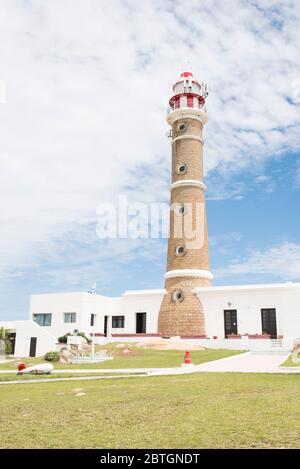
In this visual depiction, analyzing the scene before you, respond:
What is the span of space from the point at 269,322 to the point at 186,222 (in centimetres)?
1061

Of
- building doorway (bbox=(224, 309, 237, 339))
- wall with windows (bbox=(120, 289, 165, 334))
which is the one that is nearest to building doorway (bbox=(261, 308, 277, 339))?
building doorway (bbox=(224, 309, 237, 339))

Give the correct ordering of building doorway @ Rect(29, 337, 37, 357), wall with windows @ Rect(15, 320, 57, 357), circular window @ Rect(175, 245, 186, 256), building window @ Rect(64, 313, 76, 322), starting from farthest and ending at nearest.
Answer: building window @ Rect(64, 313, 76, 322) → building doorway @ Rect(29, 337, 37, 357) → wall with windows @ Rect(15, 320, 57, 357) → circular window @ Rect(175, 245, 186, 256)

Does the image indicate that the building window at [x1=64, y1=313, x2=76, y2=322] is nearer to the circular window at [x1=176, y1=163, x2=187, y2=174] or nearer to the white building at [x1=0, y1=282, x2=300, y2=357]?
the white building at [x1=0, y1=282, x2=300, y2=357]

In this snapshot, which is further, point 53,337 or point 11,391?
point 53,337

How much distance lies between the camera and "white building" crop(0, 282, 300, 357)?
112ft

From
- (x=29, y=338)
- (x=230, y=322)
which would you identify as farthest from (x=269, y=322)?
(x=29, y=338)

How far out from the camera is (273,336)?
113 feet

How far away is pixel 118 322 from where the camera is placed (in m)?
41.9

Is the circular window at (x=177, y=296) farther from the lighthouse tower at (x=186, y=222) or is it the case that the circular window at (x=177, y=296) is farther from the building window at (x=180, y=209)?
the building window at (x=180, y=209)

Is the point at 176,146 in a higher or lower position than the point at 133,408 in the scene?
higher

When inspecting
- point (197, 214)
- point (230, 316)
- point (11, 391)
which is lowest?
point (11, 391)

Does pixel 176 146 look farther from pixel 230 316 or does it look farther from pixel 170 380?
pixel 170 380
